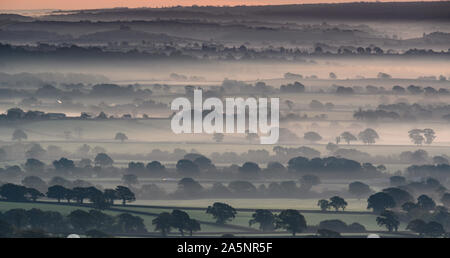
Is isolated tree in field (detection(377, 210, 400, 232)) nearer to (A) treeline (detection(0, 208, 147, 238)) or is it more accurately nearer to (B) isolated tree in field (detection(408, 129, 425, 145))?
(A) treeline (detection(0, 208, 147, 238))

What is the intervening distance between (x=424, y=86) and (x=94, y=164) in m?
28.4

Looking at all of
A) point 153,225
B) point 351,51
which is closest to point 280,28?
point 351,51

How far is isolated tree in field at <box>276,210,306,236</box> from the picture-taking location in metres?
54.8

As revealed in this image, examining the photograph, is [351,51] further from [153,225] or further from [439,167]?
[153,225]

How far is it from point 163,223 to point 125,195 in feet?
40.8

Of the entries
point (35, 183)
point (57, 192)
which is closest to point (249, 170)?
point (35, 183)

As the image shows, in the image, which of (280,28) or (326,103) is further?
(326,103)

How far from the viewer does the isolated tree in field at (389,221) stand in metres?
57.0

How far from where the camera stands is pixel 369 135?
84.1 meters

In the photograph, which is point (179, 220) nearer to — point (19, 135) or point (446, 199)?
point (446, 199)

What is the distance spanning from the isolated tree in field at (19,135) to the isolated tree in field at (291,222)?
2986cm

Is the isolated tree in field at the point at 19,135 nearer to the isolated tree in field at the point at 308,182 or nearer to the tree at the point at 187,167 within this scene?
the tree at the point at 187,167
